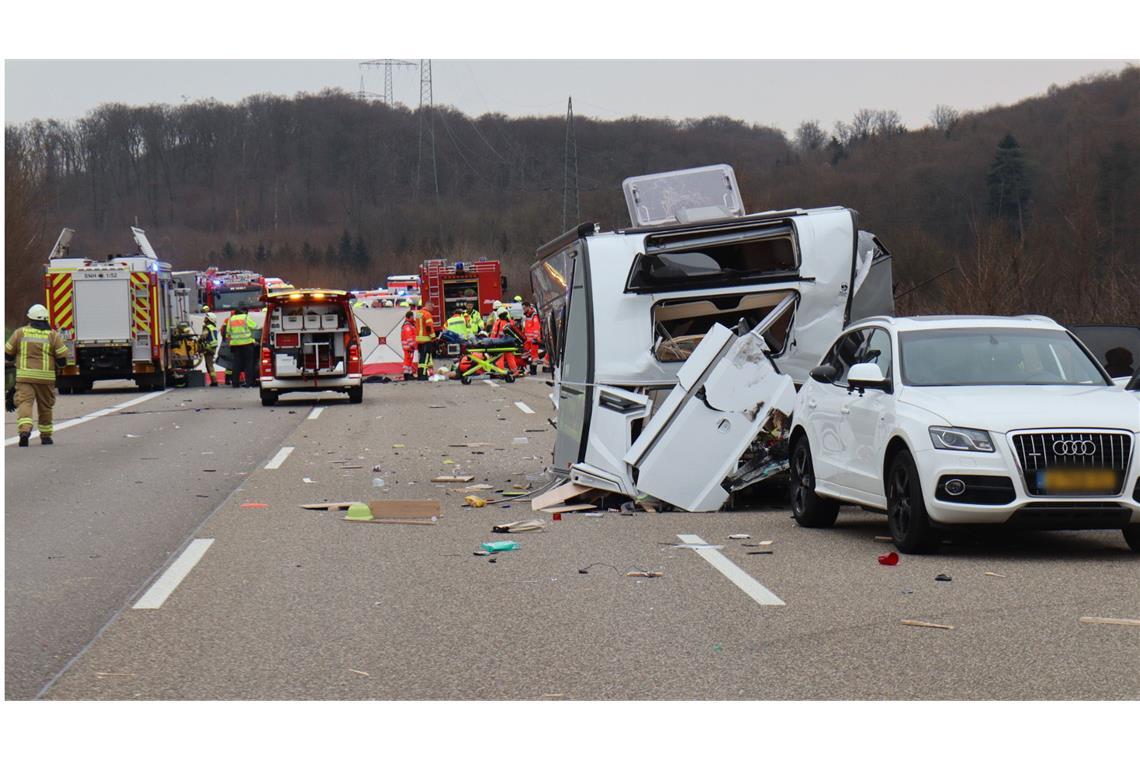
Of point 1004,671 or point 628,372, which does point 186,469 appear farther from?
point 1004,671

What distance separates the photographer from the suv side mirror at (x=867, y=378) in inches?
410

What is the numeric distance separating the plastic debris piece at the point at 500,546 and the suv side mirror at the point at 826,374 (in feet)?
9.38

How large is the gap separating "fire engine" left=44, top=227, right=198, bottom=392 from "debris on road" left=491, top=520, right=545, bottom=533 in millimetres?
26124

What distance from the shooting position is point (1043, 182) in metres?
60.0

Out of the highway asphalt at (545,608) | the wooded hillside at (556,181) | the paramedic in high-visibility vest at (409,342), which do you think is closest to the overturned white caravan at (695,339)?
the highway asphalt at (545,608)

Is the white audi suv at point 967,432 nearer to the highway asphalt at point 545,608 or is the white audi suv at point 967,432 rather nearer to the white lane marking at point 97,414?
the highway asphalt at point 545,608

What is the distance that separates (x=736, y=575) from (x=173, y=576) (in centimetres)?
361

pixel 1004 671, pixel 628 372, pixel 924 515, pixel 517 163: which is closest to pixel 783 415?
pixel 628 372

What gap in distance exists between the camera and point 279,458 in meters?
18.0

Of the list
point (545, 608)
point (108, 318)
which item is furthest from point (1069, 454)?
point (108, 318)

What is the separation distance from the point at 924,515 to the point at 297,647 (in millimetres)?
4441

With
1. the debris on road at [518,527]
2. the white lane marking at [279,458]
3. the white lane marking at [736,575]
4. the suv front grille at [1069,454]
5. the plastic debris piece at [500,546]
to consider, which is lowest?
the white lane marking at [279,458]

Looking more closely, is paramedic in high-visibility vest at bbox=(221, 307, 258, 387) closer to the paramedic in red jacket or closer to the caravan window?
the paramedic in red jacket

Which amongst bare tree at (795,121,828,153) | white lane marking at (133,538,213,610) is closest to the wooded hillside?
bare tree at (795,121,828,153)
